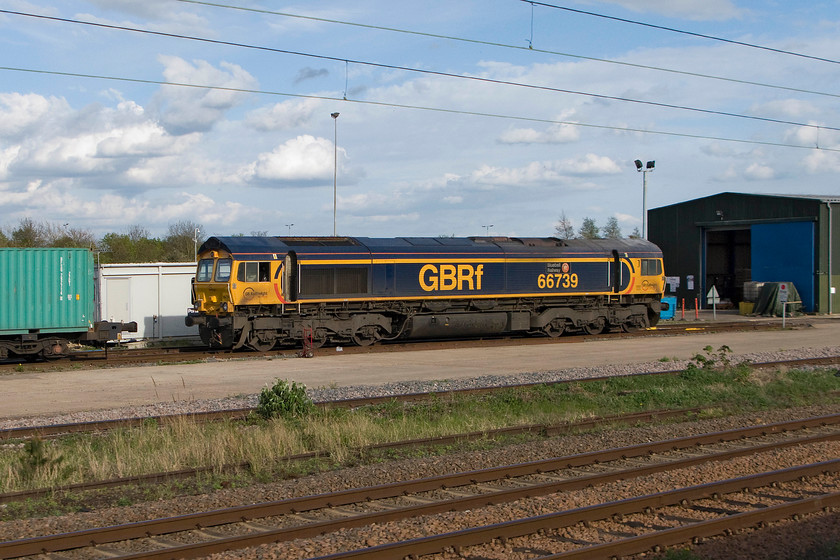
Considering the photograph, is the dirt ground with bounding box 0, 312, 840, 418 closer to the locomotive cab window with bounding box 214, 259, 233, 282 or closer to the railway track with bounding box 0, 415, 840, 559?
the locomotive cab window with bounding box 214, 259, 233, 282

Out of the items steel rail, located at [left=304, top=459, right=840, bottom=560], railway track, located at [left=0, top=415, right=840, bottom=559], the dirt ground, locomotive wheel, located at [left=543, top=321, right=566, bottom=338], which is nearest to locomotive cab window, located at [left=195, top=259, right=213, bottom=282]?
the dirt ground

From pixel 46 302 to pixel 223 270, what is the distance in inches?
194

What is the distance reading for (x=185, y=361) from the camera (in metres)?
22.3

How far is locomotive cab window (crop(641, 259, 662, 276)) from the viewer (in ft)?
99.9

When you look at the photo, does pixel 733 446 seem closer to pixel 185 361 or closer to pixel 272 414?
pixel 272 414

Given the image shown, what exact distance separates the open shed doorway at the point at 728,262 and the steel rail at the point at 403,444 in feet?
124

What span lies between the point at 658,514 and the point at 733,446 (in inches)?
152

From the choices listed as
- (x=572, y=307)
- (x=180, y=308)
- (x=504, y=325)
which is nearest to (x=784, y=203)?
(x=572, y=307)

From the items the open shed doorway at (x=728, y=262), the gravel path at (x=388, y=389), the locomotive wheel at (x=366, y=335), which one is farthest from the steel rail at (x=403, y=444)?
the open shed doorway at (x=728, y=262)

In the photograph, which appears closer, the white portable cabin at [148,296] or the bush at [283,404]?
the bush at [283,404]

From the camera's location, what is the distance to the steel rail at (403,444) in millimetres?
9211

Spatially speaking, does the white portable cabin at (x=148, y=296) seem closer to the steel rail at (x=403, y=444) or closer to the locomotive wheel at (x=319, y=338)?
the locomotive wheel at (x=319, y=338)

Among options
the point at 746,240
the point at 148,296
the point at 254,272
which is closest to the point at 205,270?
the point at 254,272

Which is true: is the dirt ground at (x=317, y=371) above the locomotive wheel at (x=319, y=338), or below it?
below
